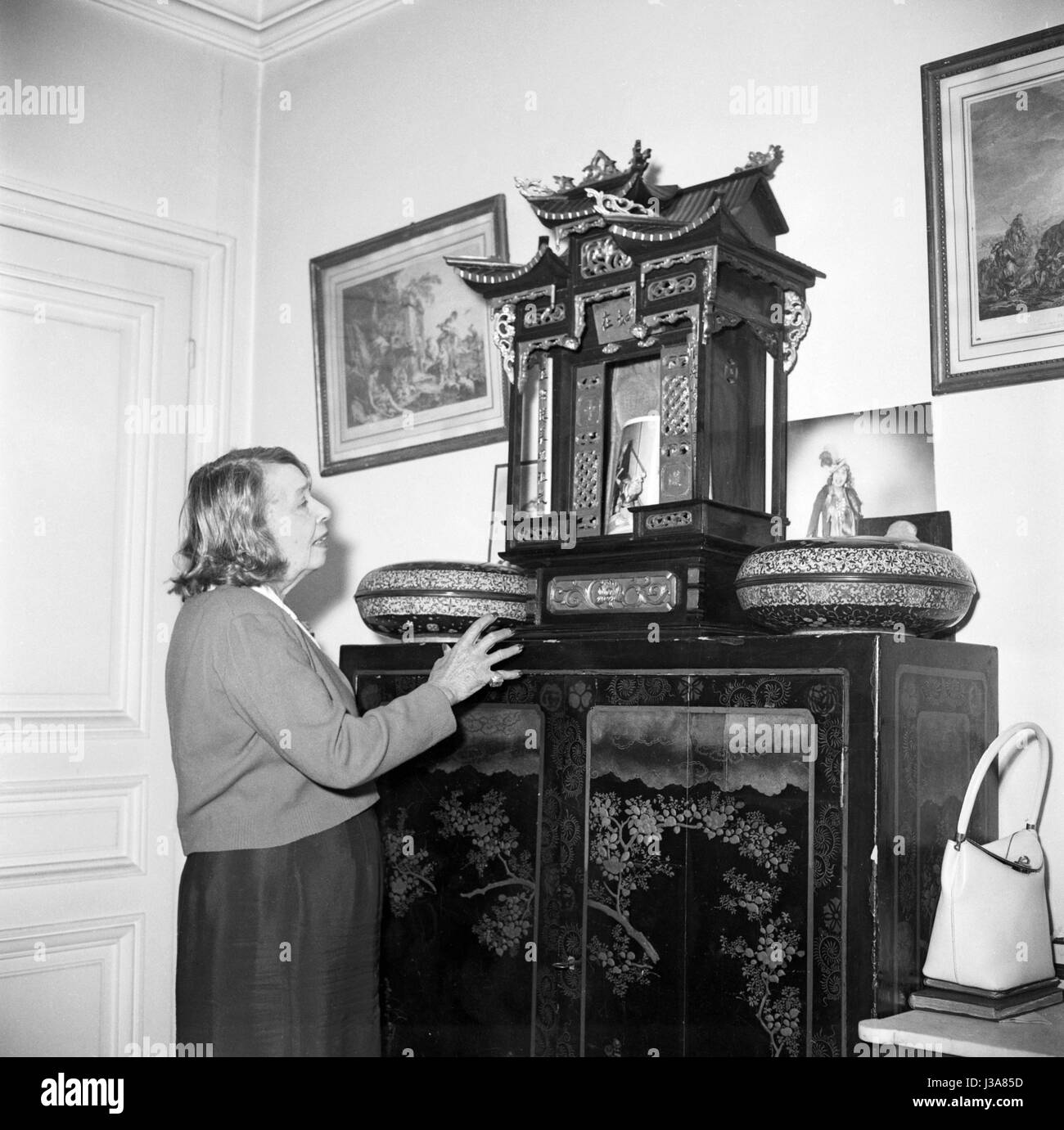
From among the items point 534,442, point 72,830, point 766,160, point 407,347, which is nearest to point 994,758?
point 534,442

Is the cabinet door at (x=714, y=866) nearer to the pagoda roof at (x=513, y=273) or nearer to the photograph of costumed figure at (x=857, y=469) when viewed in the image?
the photograph of costumed figure at (x=857, y=469)

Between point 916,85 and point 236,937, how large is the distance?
97.6 inches

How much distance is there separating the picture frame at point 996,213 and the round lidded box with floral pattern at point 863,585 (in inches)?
23.2

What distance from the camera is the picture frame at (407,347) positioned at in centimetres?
405

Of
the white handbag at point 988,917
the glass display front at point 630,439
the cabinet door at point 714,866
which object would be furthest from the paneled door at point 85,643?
the white handbag at point 988,917

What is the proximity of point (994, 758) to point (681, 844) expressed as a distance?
2.11 feet

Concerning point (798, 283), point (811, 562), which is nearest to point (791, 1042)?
point (811, 562)

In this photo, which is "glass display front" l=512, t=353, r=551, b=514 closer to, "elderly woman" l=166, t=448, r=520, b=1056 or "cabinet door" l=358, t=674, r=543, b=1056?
"cabinet door" l=358, t=674, r=543, b=1056

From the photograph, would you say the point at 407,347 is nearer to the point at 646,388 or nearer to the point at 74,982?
the point at 646,388

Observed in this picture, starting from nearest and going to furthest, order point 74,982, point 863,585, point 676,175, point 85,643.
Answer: point 863,585, point 676,175, point 74,982, point 85,643

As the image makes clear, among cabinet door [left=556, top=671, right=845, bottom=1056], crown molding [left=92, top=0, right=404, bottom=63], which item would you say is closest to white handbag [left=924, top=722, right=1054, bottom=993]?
cabinet door [left=556, top=671, right=845, bottom=1056]

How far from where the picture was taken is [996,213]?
9.46 feet

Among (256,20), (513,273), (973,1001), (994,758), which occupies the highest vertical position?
(256,20)
